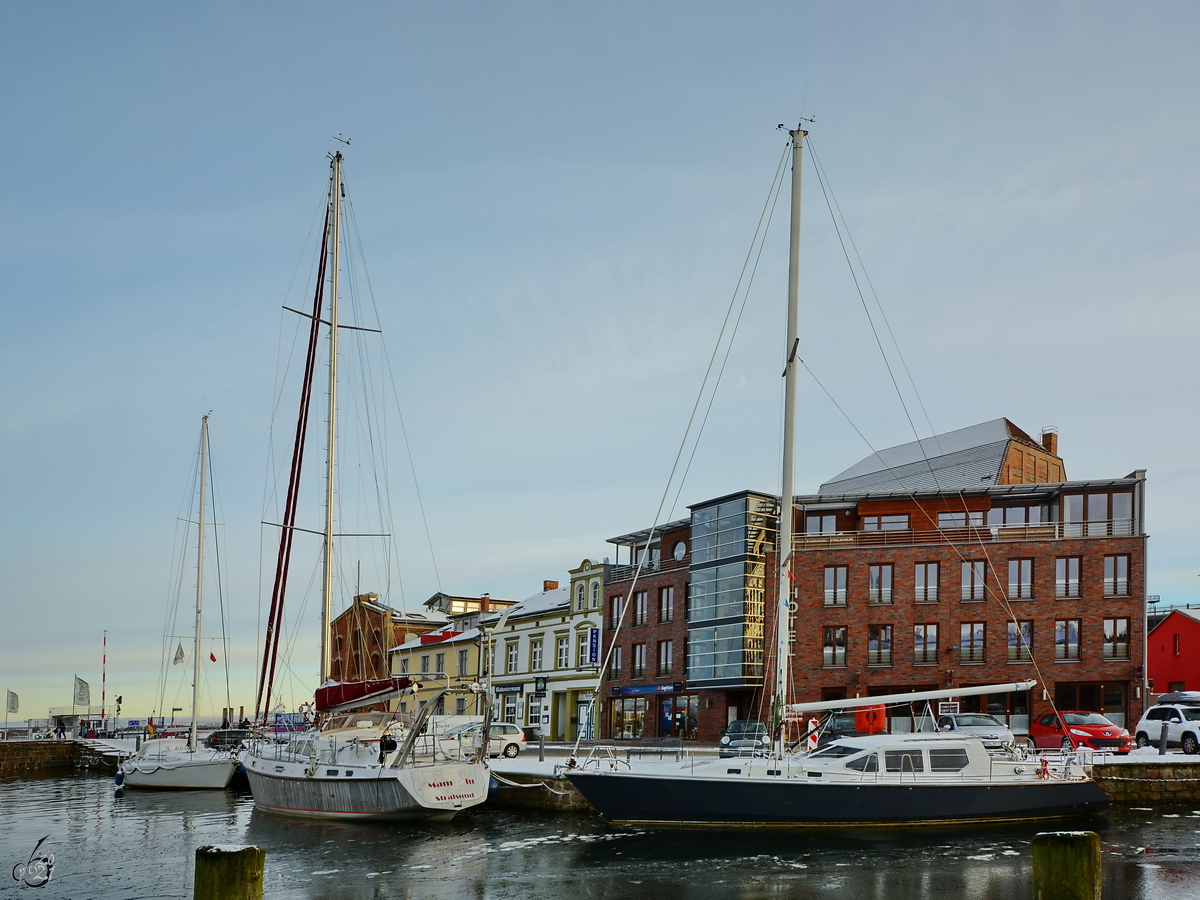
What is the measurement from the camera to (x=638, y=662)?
206ft

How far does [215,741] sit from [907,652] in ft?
107

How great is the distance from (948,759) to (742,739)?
1380 cm

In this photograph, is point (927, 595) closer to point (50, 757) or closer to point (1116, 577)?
point (1116, 577)

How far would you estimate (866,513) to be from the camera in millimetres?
55594

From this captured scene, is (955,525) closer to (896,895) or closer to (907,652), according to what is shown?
(907,652)

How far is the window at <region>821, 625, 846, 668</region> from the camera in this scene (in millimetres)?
52594

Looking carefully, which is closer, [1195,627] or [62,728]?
[1195,627]

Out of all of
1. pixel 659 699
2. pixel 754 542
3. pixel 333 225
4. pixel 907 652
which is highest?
pixel 333 225

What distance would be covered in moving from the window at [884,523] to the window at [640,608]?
13.9 m

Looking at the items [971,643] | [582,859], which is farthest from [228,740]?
[971,643]

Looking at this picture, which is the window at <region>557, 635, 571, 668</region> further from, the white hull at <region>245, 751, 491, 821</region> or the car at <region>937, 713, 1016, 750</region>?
the white hull at <region>245, 751, 491, 821</region>

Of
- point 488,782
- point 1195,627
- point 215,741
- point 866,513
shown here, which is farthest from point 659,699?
point 488,782

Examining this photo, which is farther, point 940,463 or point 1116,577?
point 940,463

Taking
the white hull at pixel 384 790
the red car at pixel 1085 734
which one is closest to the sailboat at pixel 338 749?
the white hull at pixel 384 790
